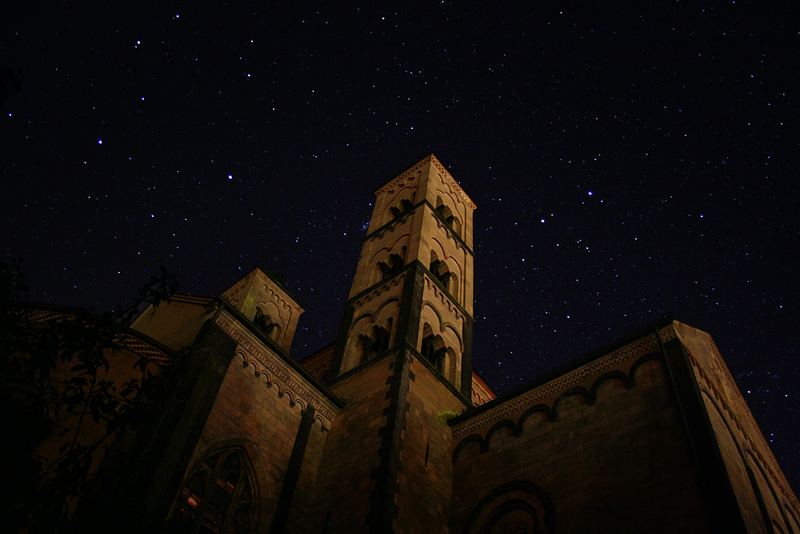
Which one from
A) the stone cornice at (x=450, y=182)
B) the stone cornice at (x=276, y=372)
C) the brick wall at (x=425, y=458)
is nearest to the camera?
the brick wall at (x=425, y=458)

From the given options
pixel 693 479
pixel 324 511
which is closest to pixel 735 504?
pixel 693 479

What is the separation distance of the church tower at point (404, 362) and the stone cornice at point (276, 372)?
67 centimetres

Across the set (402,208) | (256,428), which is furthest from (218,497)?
(402,208)

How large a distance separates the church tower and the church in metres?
0.07

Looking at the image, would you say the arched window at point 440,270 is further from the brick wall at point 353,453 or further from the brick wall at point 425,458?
the brick wall at point 353,453

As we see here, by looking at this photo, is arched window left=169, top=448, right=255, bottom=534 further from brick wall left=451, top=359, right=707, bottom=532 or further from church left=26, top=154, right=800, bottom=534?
brick wall left=451, top=359, right=707, bottom=532

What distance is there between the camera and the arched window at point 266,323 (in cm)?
2434

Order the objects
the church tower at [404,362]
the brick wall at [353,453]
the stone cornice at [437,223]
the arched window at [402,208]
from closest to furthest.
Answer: the brick wall at [353,453] < the church tower at [404,362] < the stone cornice at [437,223] < the arched window at [402,208]

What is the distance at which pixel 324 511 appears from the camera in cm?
1496

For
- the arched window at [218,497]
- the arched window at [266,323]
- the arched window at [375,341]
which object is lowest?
the arched window at [218,497]

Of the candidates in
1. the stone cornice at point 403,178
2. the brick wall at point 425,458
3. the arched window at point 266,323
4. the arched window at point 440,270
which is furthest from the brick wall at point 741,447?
the stone cornice at point 403,178

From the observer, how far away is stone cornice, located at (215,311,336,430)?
15.9m

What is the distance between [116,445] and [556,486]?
943cm

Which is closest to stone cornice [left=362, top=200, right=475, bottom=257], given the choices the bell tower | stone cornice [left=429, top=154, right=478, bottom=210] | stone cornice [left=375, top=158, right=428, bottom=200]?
the bell tower
